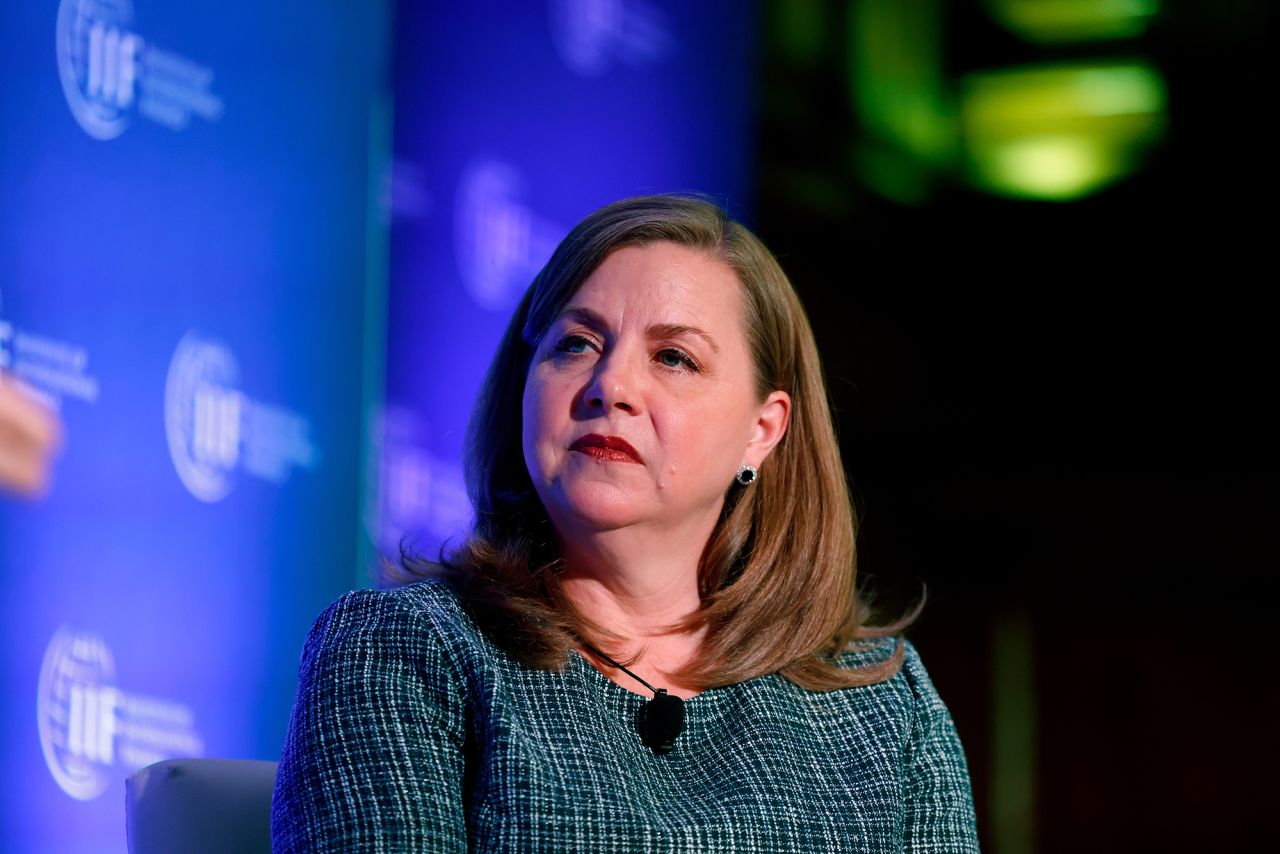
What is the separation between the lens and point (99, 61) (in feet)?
7.73

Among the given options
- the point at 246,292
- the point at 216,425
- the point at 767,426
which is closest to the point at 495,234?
the point at 246,292

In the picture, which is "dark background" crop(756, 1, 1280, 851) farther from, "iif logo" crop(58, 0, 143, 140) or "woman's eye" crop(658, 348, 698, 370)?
"woman's eye" crop(658, 348, 698, 370)

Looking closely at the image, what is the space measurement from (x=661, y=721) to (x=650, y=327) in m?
0.44

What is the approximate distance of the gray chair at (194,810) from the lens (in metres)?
1.46

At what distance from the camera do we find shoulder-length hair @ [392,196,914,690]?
1.68 metres

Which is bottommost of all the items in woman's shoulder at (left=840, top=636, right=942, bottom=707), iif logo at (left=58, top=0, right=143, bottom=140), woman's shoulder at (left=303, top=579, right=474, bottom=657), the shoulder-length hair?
woman's shoulder at (left=840, top=636, right=942, bottom=707)

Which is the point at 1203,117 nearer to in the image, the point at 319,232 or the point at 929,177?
the point at 929,177

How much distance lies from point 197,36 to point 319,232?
57 cm

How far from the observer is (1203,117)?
4.61 m

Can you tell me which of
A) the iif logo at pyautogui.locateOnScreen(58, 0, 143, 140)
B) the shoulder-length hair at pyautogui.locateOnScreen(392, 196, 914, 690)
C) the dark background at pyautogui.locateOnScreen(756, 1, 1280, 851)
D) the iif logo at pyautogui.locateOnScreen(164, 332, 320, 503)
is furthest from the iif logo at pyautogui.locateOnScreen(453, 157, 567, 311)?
the shoulder-length hair at pyautogui.locateOnScreen(392, 196, 914, 690)

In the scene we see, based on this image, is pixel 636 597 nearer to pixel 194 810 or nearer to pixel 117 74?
pixel 194 810

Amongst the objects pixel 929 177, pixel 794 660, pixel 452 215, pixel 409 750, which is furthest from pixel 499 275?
pixel 409 750

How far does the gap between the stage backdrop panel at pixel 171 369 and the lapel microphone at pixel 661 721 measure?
3.40ft

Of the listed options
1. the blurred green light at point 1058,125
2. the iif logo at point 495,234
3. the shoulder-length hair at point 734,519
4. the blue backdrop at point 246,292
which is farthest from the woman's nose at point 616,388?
the blurred green light at point 1058,125
